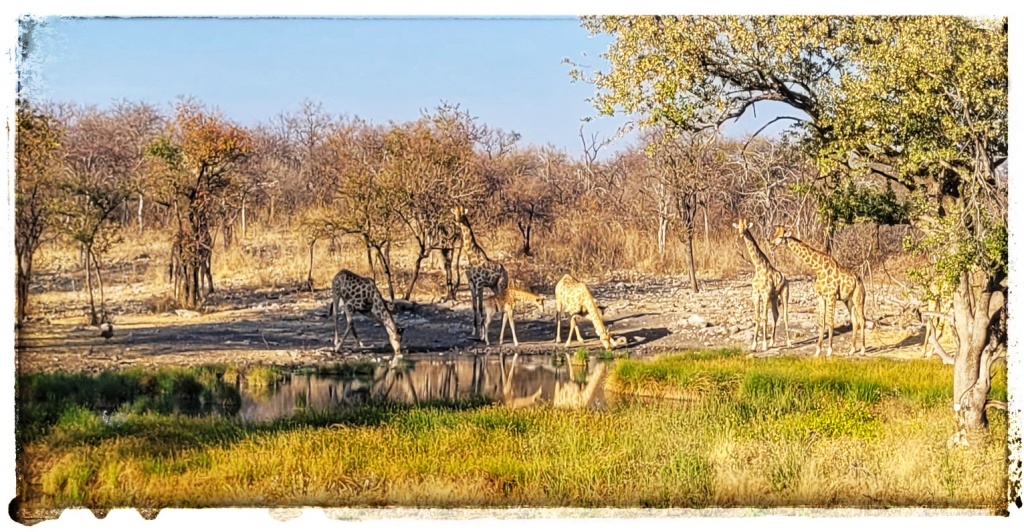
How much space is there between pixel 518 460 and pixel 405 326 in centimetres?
794

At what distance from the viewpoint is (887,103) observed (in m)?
11.2

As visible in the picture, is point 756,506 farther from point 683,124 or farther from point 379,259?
point 379,259

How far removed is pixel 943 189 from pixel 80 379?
30.2 ft

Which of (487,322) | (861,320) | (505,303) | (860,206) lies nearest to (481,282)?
(505,303)

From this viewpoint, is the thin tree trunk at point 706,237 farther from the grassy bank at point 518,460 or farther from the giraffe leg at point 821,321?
the grassy bank at point 518,460

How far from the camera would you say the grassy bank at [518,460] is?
406 inches

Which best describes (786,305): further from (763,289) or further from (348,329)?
(348,329)

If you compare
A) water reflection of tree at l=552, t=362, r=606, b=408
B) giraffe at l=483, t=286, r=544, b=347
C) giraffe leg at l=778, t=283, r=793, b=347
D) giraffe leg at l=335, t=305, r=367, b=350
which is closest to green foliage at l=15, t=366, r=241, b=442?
giraffe leg at l=335, t=305, r=367, b=350

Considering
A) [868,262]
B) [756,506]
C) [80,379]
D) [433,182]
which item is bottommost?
[756,506]

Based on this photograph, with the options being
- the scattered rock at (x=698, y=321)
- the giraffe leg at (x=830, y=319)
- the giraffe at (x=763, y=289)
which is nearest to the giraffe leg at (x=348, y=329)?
the scattered rock at (x=698, y=321)

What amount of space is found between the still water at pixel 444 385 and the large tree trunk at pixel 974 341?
408cm

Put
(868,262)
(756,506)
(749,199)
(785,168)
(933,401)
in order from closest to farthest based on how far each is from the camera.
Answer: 1. (756,506)
2. (933,401)
3. (868,262)
4. (785,168)
5. (749,199)

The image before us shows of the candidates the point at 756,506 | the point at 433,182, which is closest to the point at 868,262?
the point at 433,182

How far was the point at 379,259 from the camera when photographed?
68.6 feet
